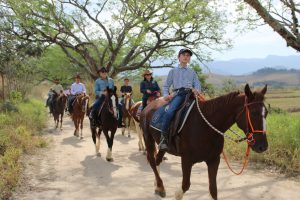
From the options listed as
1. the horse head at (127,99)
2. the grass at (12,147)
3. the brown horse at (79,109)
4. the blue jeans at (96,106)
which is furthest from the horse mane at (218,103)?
the brown horse at (79,109)

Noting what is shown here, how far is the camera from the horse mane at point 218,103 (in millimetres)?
5523

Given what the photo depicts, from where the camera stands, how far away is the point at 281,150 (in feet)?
30.0

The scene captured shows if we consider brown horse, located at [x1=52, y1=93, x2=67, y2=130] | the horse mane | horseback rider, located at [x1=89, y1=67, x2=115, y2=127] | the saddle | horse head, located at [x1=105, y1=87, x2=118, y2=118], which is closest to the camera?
the horse mane

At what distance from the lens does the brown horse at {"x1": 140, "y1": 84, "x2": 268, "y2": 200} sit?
16.4 feet

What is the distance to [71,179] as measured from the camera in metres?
8.46

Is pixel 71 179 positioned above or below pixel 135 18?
below

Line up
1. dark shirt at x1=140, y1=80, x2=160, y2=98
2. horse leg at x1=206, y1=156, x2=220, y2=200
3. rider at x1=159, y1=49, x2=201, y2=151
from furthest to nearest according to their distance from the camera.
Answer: dark shirt at x1=140, y1=80, x2=160, y2=98, rider at x1=159, y1=49, x2=201, y2=151, horse leg at x1=206, y1=156, x2=220, y2=200

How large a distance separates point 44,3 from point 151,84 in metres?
15.1

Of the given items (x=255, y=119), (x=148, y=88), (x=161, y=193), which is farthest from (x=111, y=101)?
(x=255, y=119)

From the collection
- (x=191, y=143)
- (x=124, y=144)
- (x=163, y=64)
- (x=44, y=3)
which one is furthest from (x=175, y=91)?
(x=163, y=64)

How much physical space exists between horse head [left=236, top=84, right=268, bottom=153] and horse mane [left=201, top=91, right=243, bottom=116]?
0.35 meters

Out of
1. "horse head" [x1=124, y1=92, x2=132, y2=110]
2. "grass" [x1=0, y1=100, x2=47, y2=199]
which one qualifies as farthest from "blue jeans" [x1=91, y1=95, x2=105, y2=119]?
"horse head" [x1=124, y1=92, x2=132, y2=110]

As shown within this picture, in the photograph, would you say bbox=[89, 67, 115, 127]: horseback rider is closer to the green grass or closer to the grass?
the grass

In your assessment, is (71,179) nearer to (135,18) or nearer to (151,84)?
(151,84)
